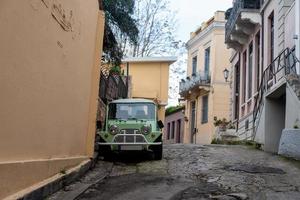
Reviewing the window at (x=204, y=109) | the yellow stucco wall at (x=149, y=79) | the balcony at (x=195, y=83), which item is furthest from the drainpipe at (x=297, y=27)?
the window at (x=204, y=109)

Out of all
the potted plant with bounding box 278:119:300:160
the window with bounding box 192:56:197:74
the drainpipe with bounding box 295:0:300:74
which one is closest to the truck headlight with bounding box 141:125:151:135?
the potted plant with bounding box 278:119:300:160

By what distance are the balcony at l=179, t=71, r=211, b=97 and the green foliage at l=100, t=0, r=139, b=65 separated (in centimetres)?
1582

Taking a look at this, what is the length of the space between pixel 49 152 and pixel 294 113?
8.65 meters

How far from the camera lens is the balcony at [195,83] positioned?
122 feet

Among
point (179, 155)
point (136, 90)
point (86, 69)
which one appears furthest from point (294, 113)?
point (136, 90)

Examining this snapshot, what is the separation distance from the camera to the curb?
796 cm

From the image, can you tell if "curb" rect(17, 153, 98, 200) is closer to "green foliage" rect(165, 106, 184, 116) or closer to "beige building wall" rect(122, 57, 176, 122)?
"beige building wall" rect(122, 57, 176, 122)

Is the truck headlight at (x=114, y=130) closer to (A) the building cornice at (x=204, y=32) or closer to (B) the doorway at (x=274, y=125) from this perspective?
(B) the doorway at (x=274, y=125)

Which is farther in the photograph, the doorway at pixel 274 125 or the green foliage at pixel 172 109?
the green foliage at pixel 172 109

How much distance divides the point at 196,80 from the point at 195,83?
0.76 feet

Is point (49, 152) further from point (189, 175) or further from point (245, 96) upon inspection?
point (245, 96)

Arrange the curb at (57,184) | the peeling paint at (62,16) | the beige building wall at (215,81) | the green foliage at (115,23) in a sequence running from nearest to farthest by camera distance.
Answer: the curb at (57,184), the peeling paint at (62,16), the green foliage at (115,23), the beige building wall at (215,81)

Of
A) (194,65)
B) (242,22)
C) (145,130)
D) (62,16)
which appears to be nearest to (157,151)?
(145,130)

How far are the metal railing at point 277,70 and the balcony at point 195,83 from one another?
52.5 ft
